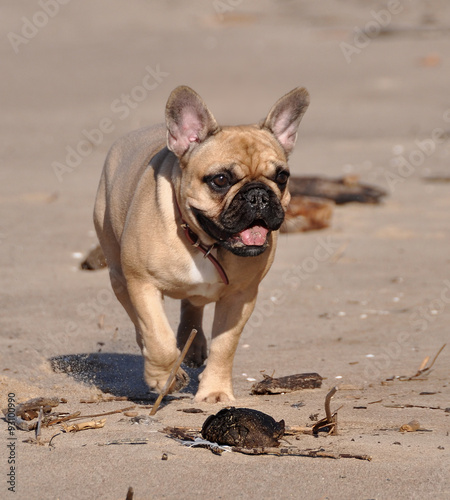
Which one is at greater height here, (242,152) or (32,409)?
(242,152)

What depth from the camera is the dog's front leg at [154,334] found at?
493 centimetres

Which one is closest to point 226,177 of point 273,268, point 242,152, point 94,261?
point 242,152

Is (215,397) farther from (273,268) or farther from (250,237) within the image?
(273,268)

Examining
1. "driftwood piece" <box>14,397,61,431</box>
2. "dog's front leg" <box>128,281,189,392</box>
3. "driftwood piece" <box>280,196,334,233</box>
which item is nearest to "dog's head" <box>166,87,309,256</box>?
"dog's front leg" <box>128,281,189,392</box>

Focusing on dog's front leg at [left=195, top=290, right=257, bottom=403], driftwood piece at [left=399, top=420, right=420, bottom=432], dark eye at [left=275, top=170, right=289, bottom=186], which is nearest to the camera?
driftwood piece at [left=399, top=420, right=420, bottom=432]

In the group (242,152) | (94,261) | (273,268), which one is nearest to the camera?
(242,152)

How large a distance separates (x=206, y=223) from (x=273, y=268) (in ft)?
13.8

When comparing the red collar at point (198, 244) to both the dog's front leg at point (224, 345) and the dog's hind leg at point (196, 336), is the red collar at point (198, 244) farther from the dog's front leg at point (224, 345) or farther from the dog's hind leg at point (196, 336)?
the dog's hind leg at point (196, 336)

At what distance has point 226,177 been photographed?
477 centimetres

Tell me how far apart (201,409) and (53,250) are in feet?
15.5

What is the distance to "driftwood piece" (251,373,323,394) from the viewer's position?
525 cm

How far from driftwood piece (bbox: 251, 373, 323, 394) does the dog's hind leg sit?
32.6 inches

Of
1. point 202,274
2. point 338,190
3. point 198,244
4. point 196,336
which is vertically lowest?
point 338,190

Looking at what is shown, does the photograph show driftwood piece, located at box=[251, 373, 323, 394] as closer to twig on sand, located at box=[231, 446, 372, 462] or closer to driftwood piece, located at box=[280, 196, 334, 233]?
twig on sand, located at box=[231, 446, 372, 462]
